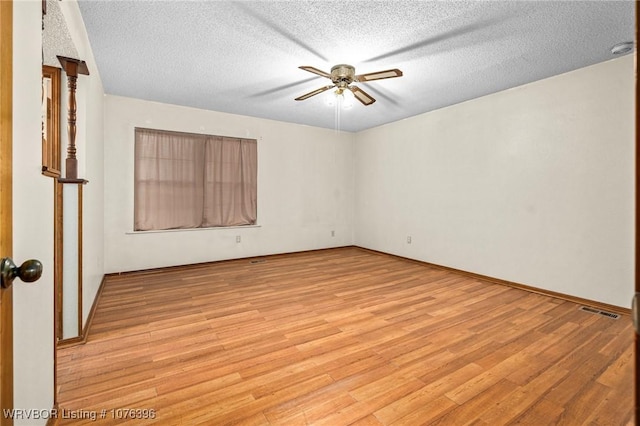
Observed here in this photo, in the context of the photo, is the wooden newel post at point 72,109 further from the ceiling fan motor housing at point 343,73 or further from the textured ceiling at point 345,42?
the ceiling fan motor housing at point 343,73

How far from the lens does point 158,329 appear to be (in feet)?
8.21

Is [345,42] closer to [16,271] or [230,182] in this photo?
[16,271]

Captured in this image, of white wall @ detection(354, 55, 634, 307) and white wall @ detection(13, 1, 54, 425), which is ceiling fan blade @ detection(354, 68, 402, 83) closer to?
white wall @ detection(354, 55, 634, 307)

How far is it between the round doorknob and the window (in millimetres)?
4101

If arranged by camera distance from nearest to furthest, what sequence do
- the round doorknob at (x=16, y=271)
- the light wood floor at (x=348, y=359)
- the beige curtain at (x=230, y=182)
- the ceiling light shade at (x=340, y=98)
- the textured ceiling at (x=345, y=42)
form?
1. the round doorknob at (x=16, y=271)
2. the light wood floor at (x=348, y=359)
3. the textured ceiling at (x=345, y=42)
4. the ceiling light shade at (x=340, y=98)
5. the beige curtain at (x=230, y=182)

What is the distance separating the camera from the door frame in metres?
0.66

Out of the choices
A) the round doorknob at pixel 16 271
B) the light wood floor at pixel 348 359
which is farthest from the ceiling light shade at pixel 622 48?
the round doorknob at pixel 16 271

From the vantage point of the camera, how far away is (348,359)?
2.07 metres

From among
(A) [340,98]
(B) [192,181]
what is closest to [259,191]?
(B) [192,181]

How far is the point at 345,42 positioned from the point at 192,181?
10.5 feet

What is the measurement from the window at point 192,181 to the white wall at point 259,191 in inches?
4.9

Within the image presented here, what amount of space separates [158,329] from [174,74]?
9.01ft

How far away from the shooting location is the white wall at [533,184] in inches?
116

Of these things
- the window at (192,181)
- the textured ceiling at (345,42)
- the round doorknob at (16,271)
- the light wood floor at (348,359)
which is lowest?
the light wood floor at (348,359)
